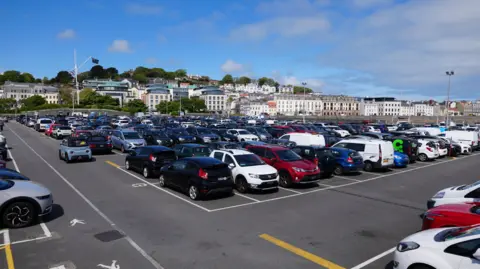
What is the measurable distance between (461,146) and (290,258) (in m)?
27.6

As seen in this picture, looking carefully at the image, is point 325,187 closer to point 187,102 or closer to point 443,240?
point 443,240

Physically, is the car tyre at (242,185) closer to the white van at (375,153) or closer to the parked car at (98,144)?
the white van at (375,153)

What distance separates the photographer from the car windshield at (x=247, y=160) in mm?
13844

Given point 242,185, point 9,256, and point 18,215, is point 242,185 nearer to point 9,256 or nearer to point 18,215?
point 18,215

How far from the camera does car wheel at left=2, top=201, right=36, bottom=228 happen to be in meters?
8.75

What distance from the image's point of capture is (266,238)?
28.0 feet

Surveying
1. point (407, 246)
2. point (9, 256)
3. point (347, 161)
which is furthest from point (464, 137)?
point (9, 256)

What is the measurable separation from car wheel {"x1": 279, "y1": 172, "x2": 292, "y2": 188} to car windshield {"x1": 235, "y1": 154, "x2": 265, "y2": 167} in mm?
1256

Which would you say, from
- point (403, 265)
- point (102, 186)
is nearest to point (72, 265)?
point (403, 265)

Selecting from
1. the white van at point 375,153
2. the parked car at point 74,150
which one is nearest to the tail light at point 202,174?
the white van at point 375,153

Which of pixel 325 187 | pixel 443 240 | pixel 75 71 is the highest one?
pixel 75 71

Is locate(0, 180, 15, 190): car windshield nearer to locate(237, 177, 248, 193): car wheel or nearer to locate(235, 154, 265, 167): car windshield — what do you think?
locate(237, 177, 248, 193): car wheel

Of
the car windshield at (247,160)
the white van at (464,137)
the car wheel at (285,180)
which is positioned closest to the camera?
the car windshield at (247,160)

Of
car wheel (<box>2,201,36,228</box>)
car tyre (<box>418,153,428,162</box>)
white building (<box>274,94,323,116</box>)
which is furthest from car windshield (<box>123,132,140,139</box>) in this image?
white building (<box>274,94,323,116</box>)
